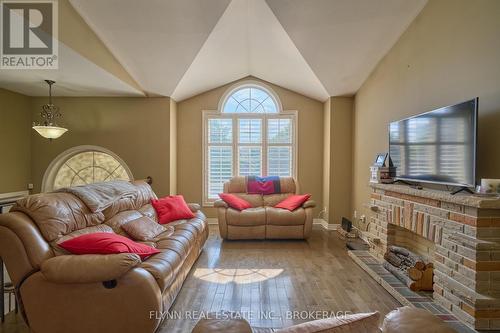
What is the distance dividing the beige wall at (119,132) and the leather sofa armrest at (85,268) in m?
3.28

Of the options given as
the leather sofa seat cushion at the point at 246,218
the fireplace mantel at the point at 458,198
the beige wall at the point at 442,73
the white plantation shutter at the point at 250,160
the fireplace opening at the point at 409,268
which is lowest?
the fireplace opening at the point at 409,268

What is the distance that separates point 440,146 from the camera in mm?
2469

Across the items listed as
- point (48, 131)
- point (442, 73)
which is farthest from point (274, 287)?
point (48, 131)

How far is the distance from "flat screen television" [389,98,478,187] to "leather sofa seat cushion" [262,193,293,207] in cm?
212

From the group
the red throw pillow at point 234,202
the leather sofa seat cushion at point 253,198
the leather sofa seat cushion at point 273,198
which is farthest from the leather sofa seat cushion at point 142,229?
the leather sofa seat cushion at point 273,198

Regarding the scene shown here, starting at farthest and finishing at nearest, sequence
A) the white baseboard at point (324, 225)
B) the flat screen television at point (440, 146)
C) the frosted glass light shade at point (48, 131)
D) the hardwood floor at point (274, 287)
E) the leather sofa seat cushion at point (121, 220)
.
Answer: the white baseboard at point (324, 225)
the frosted glass light shade at point (48, 131)
the leather sofa seat cushion at point (121, 220)
the hardwood floor at point (274, 287)
the flat screen television at point (440, 146)

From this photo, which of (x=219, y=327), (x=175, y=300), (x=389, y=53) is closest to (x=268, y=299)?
(x=175, y=300)

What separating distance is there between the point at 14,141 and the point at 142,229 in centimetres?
369

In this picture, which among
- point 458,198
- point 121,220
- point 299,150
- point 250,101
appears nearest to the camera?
point 458,198

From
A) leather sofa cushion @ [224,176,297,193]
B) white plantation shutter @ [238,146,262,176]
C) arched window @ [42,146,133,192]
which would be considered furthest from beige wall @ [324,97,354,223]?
arched window @ [42,146,133,192]

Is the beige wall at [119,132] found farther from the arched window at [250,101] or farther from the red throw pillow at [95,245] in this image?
the red throw pillow at [95,245]

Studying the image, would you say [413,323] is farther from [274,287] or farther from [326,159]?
[326,159]

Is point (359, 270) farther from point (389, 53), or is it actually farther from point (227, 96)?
point (227, 96)

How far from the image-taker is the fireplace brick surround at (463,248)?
195 cm
